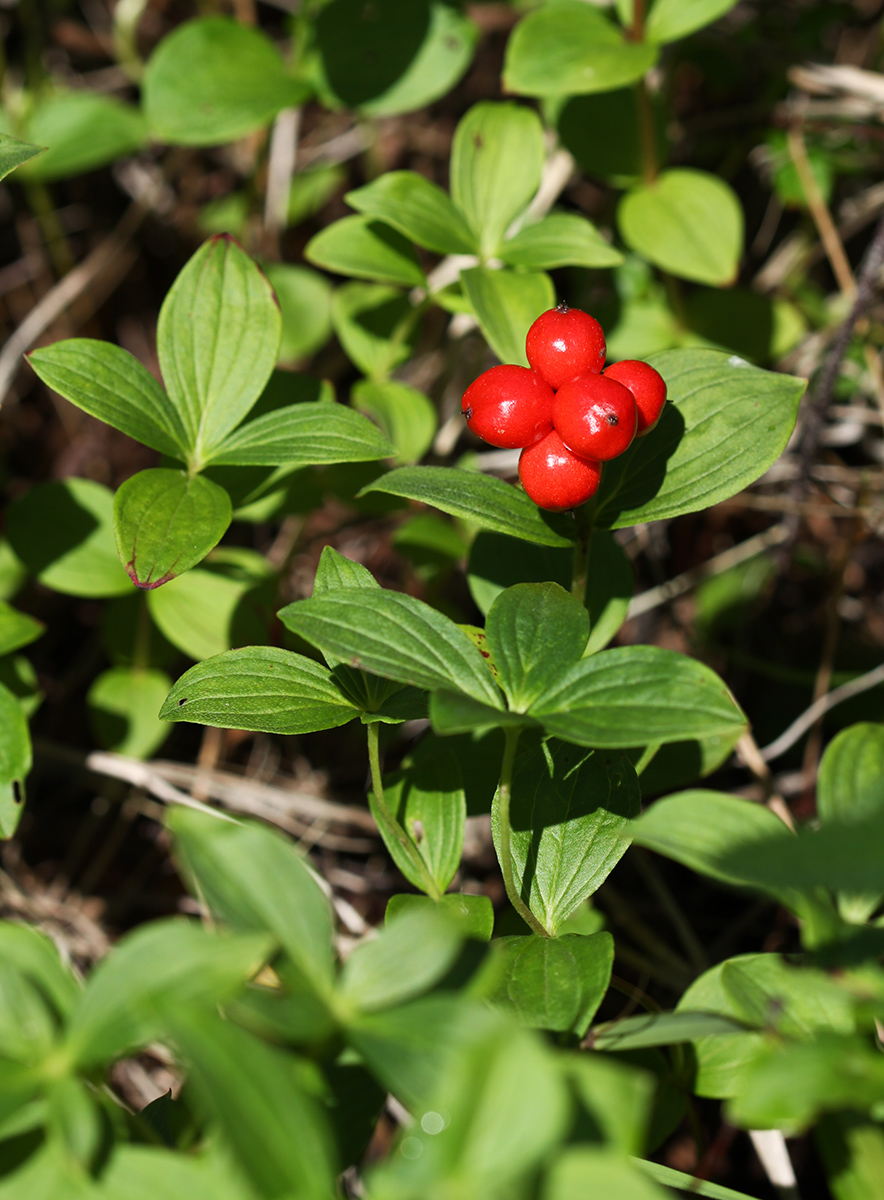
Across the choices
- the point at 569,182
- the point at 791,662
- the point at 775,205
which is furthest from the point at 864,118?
the point at 791,662

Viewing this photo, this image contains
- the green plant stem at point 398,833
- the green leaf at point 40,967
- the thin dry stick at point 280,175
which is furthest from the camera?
the thin dry stick at point 280,175

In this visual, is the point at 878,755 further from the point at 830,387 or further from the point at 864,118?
the point at 864,118

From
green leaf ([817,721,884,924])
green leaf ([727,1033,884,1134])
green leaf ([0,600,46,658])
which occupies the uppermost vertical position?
green leaf ([727,1033,884,1134])

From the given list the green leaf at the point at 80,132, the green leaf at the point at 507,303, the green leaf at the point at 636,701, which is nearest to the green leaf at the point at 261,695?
the green leaf at the point at 636,701

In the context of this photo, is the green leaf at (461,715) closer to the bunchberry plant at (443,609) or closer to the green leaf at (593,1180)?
the bunchberry plant at (443,609)

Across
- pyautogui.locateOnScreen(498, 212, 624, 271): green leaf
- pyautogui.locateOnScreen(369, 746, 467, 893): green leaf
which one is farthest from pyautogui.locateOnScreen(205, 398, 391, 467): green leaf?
pyautogui.locateOnScreen(498, 212, 624, 271): green leaf

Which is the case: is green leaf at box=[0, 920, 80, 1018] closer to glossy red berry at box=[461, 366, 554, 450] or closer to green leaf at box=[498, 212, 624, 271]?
glossy red berry at box=[461, 366, 554, 450]
